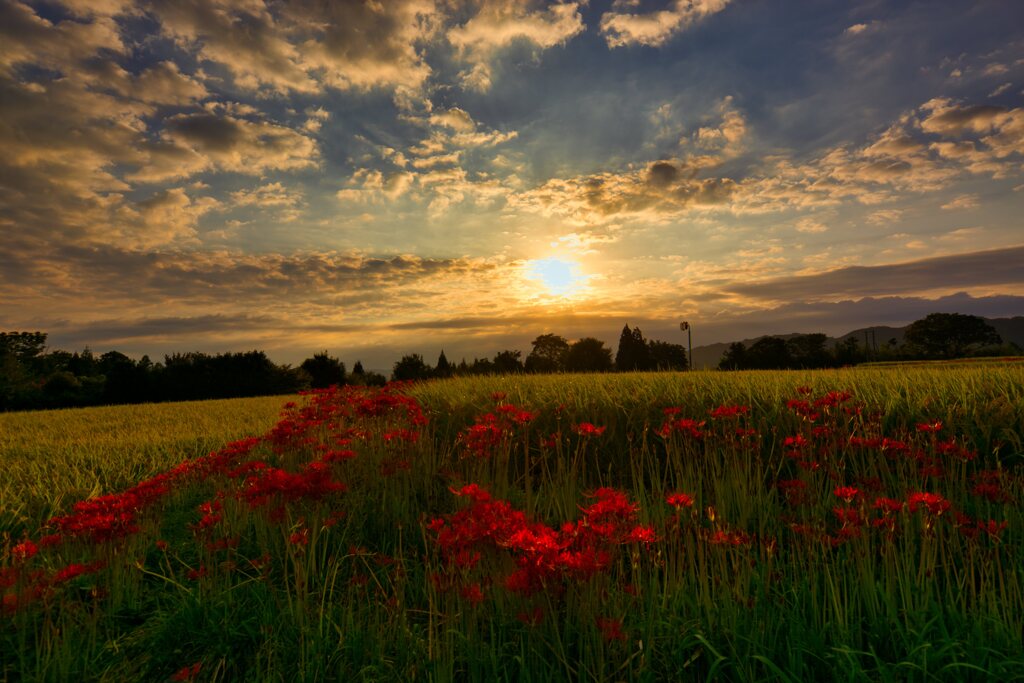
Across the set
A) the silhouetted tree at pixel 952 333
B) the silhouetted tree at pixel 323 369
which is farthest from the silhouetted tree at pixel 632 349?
the silhouetted tree at pixel 952 333

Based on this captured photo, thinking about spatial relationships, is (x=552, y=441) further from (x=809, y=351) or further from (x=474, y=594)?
(x=809, y=351)

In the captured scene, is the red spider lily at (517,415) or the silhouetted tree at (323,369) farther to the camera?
the silhouetted tree at (323,369)

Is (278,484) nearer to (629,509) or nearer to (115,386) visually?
(629,509)

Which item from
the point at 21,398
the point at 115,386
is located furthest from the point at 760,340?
the point at 21,398

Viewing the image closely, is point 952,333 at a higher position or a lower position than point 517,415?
higher

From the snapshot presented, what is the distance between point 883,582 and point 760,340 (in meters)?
64.7

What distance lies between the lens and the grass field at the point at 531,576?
2.64 m

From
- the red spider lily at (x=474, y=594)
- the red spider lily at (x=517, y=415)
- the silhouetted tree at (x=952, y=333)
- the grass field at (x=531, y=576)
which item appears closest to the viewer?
the red spider lily at (x=474, y=594)

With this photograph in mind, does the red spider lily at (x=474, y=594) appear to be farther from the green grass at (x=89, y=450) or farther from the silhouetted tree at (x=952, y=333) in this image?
the silhouetted tree at (x=952, y=333)

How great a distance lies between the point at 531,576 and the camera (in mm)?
2420

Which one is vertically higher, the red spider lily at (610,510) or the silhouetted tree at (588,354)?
the silhouetted tree at (588,354)

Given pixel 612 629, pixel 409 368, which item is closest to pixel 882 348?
pixel 409 368

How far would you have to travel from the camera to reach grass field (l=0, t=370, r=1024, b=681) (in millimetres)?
2645

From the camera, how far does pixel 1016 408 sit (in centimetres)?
646
